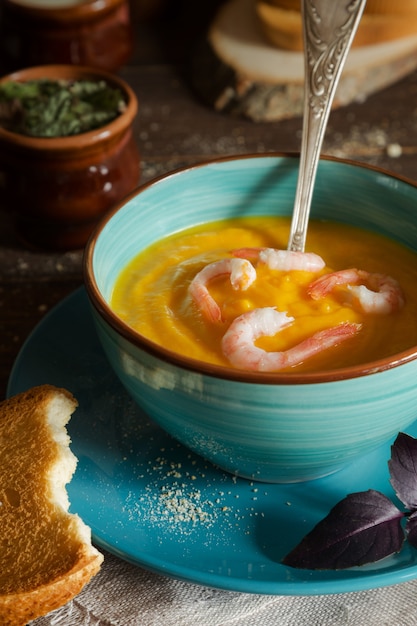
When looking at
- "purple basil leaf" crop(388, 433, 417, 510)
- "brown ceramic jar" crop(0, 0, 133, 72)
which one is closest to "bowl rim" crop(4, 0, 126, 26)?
"brown ceramic jar" crop(0, 0, 133, 72)

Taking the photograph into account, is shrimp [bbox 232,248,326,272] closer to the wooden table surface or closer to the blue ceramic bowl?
the blue ceramic bowl

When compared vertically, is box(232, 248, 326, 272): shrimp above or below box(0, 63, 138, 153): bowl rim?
above

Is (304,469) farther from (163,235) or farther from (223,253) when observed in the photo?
(163,235)

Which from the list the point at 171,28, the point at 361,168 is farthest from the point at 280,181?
the point at 171,28

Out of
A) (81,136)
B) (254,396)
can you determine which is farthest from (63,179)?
(254,396)

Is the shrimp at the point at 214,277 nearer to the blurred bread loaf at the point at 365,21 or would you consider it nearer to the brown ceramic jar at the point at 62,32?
the brown ceramic jar at the point at 62,32

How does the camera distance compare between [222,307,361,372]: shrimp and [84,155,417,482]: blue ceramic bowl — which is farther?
[222,307,361,372]: shrimp

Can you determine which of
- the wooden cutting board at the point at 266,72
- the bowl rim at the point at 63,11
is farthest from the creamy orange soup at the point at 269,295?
the bowl rim at the point at 63,11
